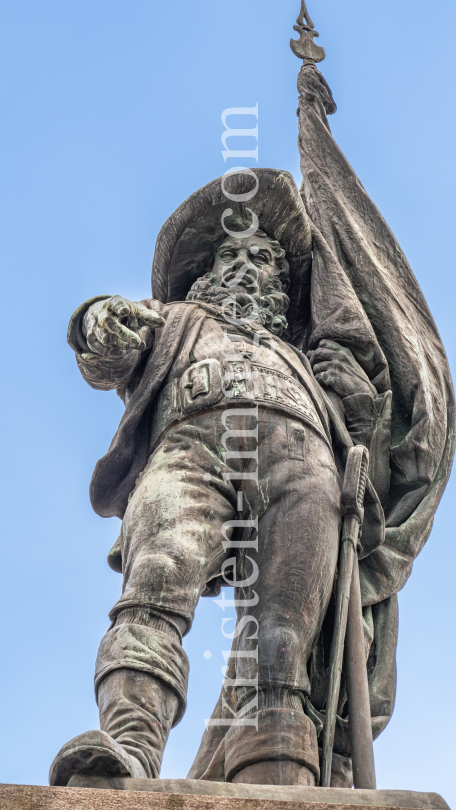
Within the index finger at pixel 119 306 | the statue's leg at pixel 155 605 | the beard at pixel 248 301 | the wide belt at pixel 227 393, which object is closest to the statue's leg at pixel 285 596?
the wide belt at pixel 227 393

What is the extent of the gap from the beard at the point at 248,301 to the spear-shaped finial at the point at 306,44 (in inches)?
102

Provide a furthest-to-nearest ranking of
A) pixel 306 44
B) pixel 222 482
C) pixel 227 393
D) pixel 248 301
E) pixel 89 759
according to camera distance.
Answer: pixel 306 44 < pixel 248 301 < pixel 227 393 < pixel 222 482 < pixel 89 759

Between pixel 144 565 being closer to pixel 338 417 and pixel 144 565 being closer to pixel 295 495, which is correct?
pixel 295 495

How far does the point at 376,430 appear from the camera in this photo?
20.9 ft

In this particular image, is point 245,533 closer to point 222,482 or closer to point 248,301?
point 222,482

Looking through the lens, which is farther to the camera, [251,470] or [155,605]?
[251,470]

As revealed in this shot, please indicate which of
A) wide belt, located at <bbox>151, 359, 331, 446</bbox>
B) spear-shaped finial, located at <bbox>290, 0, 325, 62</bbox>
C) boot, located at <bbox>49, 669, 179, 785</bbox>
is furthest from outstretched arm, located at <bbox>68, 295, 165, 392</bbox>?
spear-shaped finial, located at <bbox>290, 0, 325, 62</bbox>

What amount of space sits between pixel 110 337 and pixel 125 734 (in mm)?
2039

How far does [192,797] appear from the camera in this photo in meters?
3.53

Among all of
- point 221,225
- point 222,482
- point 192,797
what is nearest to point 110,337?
point 222,482

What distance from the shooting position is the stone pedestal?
339cm

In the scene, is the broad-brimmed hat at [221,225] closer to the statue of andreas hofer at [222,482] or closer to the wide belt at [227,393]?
the statue of andreas hofer at [222,482]

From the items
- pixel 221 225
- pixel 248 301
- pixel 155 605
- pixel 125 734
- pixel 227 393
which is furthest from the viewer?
pixel 221 225

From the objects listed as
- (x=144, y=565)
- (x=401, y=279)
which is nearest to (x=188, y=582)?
(x=144, y=565)
